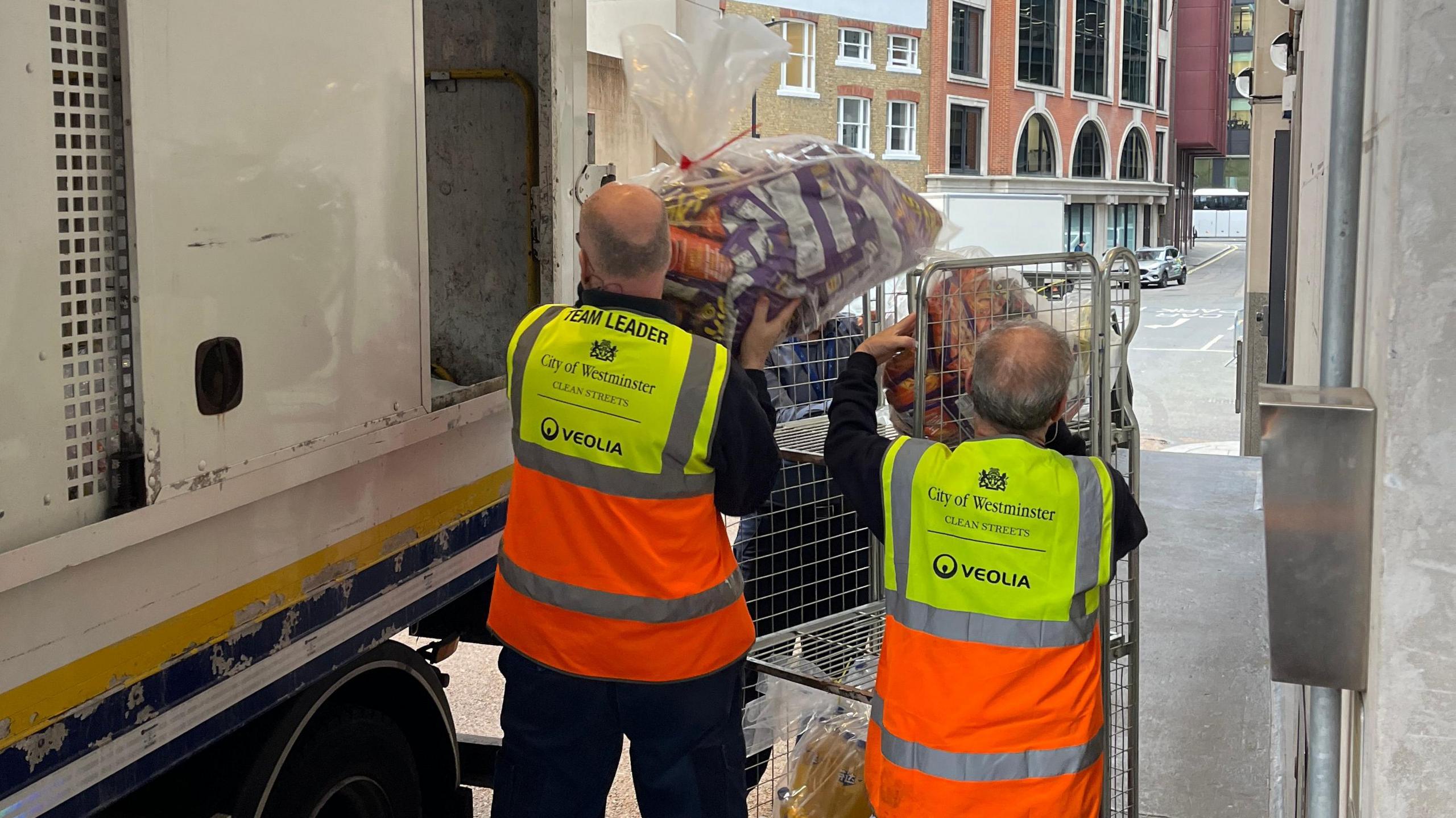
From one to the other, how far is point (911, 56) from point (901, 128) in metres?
2.04

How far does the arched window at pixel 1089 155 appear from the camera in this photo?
154ft

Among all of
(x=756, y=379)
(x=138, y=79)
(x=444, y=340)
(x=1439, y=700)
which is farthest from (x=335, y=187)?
(x=1439, y=700)

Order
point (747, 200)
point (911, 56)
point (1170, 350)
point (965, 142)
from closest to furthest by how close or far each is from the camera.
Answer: point (747, 200)
point (1170, 350)
point (911, 56)
point (965, 142)

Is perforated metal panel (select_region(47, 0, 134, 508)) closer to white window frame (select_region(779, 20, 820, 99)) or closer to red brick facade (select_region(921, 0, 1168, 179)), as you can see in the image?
white window frame (select_region(779, 20, 820, 99))

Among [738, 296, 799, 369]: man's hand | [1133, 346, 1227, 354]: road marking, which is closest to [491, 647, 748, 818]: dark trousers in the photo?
[738, 296, 799, 369]: man's hand

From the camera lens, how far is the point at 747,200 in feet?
9.37

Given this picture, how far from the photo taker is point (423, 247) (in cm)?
291

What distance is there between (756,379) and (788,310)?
0.18 m

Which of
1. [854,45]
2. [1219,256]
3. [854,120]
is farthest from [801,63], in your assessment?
[1219,256]

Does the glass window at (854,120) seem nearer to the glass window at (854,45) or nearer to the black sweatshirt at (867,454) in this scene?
the glass window at (854,45)

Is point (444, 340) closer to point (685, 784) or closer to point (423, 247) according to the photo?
point (423, 247)

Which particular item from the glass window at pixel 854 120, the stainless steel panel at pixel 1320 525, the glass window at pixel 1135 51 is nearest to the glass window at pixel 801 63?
the glass window at pixel 854 120

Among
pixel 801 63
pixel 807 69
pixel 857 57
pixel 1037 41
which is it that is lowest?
pixel 807 69

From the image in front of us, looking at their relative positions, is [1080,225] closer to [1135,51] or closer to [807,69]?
[1135,51]
